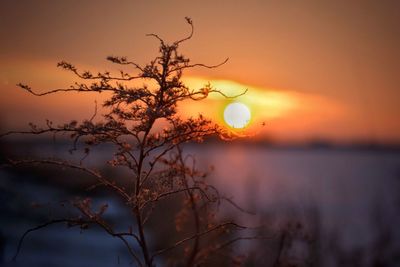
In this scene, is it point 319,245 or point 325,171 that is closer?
point 319,245

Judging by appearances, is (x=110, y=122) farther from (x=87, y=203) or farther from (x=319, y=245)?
(x=319, y=245)

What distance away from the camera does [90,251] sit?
25.2ft

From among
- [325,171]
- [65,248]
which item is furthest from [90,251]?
[325,171]

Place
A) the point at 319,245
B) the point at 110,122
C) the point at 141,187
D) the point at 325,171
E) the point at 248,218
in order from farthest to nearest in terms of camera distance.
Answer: the point at 325,171 → the point at 248,218 → the point at 319,245 → the point at 141,187 → the point at 110,122

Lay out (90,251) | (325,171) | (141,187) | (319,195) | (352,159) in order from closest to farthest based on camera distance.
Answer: (141,187) < (90,251) < (319,195) < (325,171) < (352,159)

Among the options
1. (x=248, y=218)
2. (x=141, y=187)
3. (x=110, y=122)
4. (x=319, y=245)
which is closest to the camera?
(x=110, y=122)

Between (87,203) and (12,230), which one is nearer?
(87,203)

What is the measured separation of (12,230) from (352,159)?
13759 millimetres

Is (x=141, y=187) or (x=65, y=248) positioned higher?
(x=141, y=187)

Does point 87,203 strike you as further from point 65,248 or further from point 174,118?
point 65,248

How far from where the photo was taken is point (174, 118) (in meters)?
2.62

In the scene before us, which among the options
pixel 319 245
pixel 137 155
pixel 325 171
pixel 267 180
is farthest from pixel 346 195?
pixel 137 155

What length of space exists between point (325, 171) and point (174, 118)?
14.4 m

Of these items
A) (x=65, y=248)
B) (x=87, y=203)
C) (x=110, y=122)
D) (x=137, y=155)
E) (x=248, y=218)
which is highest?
(x=110, y=122)
